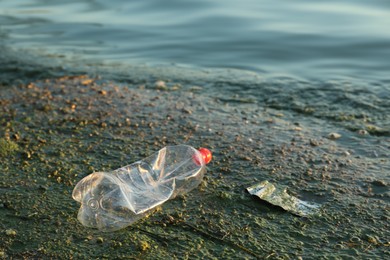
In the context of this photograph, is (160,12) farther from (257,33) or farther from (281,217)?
(281,217)

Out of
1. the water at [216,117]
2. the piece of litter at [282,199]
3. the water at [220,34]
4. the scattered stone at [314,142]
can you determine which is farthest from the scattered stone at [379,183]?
the water at [220,34]

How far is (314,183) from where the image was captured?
351 centimetres

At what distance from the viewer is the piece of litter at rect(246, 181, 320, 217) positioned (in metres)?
3.14

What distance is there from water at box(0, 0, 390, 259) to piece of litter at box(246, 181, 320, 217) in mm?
61

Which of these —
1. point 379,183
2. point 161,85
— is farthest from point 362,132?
point 161,85

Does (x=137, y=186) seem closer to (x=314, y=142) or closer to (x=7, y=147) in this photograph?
(x=7, y=147)

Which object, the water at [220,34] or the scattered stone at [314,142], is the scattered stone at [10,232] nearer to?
the scattered stone at [314,142]

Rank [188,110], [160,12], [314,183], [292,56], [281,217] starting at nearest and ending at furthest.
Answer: [281,217] < [314,183] < [188,110] < [292,56] < [160,12]

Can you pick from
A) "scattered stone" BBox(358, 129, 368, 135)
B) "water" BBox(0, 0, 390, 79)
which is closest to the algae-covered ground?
"scattered stone" BBox(358, 129, 368, 135)

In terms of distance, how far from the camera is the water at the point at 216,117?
2918 mm

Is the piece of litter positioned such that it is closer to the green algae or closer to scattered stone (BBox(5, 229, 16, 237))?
scattered stone (BBox(5, 229, 16, 237))

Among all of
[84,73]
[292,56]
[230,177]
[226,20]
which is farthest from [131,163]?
[226,20]

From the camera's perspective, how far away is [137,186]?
3.68 metres

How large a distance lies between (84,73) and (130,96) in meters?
1.14
